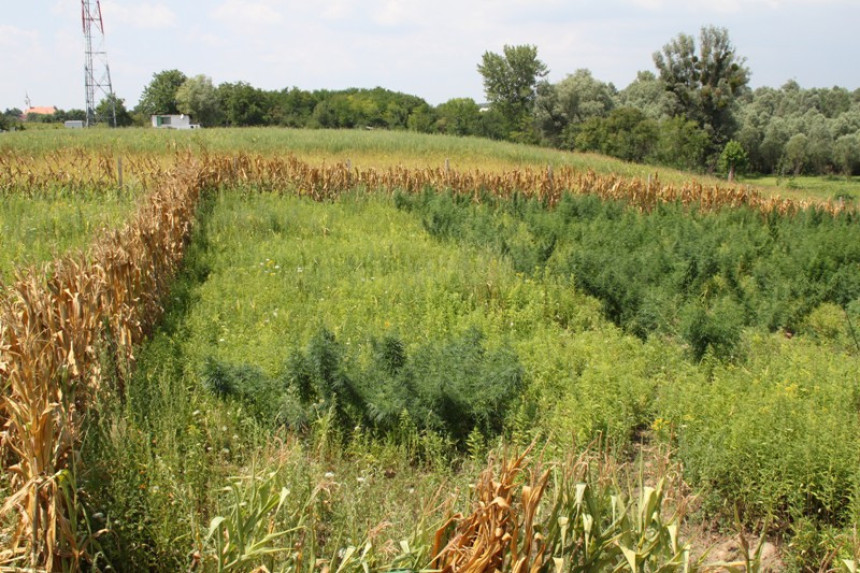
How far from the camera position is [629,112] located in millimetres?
50250

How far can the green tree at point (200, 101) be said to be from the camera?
251 ft

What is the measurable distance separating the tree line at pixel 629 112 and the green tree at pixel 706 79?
90 mm

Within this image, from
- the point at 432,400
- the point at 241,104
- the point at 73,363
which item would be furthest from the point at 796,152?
the point at 73,363

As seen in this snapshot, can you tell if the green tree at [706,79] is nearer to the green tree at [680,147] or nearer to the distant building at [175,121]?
the green tree at [680,147]

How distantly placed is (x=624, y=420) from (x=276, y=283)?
20.6 ft

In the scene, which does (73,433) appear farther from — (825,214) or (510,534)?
(825,214)

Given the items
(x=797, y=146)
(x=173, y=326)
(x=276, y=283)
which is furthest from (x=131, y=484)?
(x=797, y=146)

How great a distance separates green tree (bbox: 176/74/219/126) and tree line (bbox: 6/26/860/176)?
112mm

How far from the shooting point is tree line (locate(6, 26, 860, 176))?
50.3 m

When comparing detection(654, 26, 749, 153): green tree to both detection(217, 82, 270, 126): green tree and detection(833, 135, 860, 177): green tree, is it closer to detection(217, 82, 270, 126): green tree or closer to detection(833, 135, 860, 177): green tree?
detection(833, 135, 860, 177): green tree

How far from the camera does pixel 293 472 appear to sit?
410cm

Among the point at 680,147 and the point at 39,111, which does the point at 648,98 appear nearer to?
the point at 680,147

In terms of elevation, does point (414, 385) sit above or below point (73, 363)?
below

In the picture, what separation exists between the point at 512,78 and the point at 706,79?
1024 inches
